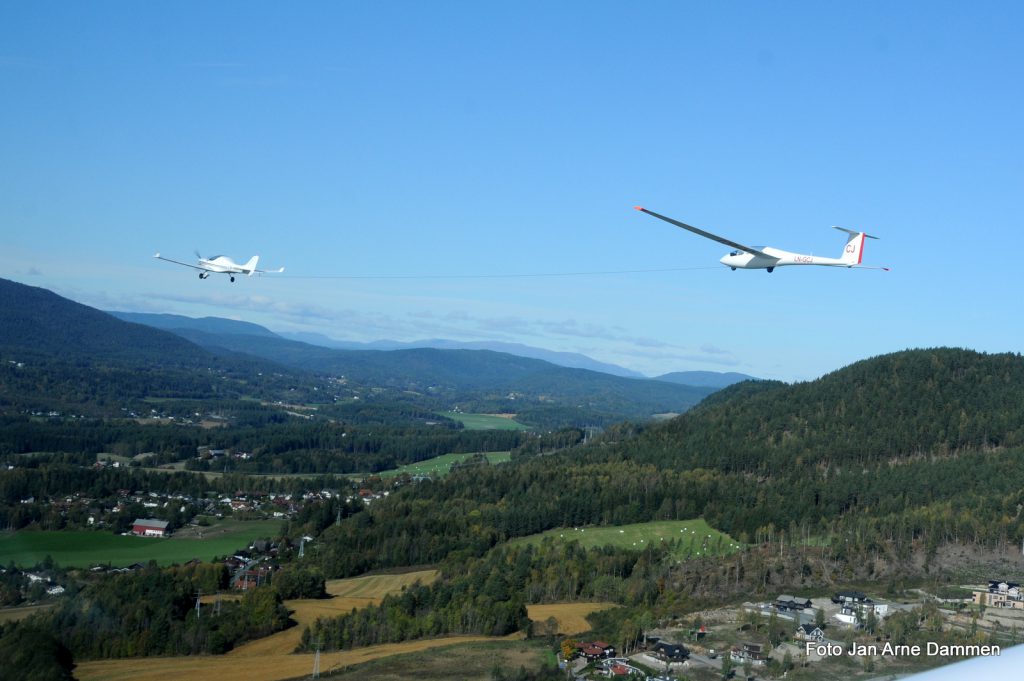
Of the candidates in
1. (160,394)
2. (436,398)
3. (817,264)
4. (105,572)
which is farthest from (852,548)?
(436,398)

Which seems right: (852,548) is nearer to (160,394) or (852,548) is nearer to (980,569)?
(980,569)

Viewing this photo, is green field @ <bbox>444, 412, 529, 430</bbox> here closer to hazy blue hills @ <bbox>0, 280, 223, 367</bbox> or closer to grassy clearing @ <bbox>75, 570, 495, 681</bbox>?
hazy blue hills @ <bbox>0, 280, 223, 367</bbox>

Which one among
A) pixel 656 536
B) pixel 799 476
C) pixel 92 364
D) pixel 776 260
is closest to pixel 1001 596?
pixel 776 260

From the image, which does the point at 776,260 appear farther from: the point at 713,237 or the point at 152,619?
the point at 152,619

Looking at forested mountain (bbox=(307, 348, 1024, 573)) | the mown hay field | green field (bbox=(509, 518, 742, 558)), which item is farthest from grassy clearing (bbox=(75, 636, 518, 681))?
green field (bbox=(509, 518, 742, 558))

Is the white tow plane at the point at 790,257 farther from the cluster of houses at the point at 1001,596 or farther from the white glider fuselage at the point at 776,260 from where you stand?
the cluster of houses at the point at 1001,596

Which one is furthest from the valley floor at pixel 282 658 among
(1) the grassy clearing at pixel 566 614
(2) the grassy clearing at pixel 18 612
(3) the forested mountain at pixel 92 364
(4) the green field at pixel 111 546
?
(3) the forested mountain at pixel 92 364

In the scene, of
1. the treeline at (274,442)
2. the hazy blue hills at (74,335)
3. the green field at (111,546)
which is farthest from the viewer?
the hazy blue hills at (74,335)
